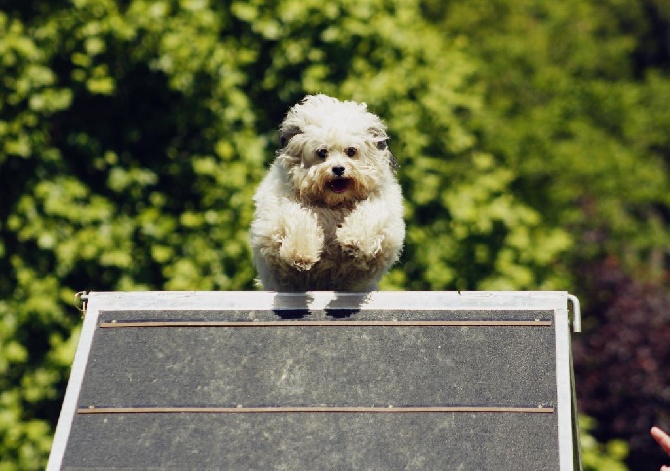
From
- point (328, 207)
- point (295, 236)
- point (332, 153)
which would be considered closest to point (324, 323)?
point (295, 236)

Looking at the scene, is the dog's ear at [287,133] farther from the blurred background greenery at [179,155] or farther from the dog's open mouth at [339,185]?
the blurred background greenery at [179,155]

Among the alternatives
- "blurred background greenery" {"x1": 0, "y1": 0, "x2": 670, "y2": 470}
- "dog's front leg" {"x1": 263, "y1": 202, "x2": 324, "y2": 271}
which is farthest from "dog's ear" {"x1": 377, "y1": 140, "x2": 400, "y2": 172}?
"blurred background greenery" {"x1": 0, "y1": 0, "x2": 670, "y2": 470}

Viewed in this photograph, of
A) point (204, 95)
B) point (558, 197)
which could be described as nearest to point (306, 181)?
point (204, 95)

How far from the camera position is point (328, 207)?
465 centimetres

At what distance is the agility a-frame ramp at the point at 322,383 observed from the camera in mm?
3689

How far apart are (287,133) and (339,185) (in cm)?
40

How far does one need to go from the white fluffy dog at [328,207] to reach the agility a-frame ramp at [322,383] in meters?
0.32

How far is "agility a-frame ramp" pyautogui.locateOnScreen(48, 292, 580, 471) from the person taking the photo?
3.69m

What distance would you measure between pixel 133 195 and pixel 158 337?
4.04 metres

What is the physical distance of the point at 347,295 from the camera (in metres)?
4.21

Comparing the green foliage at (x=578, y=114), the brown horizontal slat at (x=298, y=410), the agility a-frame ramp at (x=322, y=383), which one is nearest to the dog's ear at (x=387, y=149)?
the agility a-frame ramp at (x=322, y=383)

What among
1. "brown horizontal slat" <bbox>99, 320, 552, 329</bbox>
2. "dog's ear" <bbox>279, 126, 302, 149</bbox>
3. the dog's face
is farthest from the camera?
"dog's ear" <bbox>279, 126, 302, 149</bbox>

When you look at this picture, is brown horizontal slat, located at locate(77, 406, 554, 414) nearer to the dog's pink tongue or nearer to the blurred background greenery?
the dog's pink tongue

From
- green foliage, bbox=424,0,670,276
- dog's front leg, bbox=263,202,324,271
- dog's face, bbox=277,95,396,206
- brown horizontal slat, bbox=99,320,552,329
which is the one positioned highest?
green foliage, bbox=424,0,670,276
